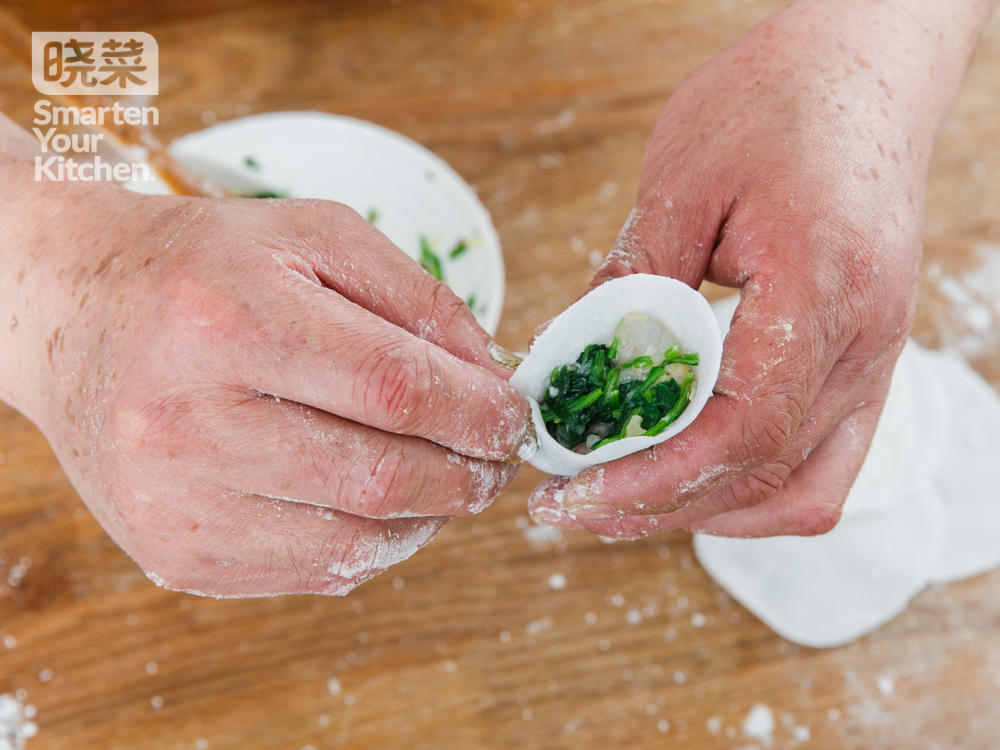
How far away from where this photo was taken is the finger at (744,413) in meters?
0.95

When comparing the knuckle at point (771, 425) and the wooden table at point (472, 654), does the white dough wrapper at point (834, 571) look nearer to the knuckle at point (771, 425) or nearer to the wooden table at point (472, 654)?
the wooden table at point (472, 654)

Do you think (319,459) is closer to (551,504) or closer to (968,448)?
(551,504)

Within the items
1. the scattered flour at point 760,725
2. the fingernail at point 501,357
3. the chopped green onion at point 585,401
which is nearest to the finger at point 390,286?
the fingernail at point 501,357

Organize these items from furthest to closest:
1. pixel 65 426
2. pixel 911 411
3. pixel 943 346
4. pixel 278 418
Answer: pixel 943 346 < pixel 911 411 < pixel 65 426 < pixel 278 418

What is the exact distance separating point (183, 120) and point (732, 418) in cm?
160

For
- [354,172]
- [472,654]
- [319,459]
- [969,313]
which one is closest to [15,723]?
[472,654]

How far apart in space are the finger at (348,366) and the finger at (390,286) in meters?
0.06

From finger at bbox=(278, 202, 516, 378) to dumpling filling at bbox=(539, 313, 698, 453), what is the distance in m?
0.10

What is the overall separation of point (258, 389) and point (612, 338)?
1.58 ft

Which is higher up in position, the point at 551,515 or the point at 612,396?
the point at 612,396

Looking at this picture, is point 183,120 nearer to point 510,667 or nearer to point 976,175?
A: point 510,667

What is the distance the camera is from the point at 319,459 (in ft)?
3.02

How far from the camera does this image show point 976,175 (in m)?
1.83

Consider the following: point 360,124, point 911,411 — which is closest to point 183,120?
point 360,124
